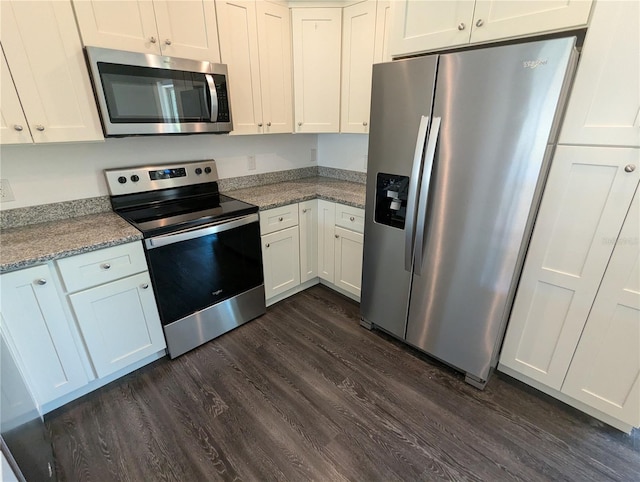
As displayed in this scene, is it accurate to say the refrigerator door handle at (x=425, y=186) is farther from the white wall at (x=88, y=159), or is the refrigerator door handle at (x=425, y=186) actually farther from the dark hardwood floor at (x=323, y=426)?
the white wall at (x=88, y=159)

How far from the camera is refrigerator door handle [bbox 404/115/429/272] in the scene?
159cm

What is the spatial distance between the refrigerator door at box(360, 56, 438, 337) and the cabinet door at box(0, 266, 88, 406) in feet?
5.74

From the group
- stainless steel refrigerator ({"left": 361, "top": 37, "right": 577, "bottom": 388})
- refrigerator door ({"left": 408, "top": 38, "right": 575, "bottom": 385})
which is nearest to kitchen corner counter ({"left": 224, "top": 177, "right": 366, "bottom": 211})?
stainless steel refrigerator ({"left": 361, "top": 37, "right": 577, "bottom": 388})

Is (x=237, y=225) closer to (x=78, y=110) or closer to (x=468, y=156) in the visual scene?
(x=78, y=110)

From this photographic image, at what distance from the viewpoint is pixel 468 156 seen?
151 cm

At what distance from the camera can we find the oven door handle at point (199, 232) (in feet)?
5.71

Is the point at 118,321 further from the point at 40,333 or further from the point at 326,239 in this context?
the point at 326,239

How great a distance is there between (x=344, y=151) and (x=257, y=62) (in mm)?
1110

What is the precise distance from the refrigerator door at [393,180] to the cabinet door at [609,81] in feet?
1.98

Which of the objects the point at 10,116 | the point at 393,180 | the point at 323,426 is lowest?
the point at 323,426

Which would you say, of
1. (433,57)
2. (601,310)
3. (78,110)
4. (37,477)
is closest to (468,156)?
(433,57)

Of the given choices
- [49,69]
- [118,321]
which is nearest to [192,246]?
[118,321]

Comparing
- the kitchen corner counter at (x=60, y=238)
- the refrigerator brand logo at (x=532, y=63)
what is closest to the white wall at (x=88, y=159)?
the kitchen corner counter at (x=60, y=238)

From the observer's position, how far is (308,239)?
2.65m
